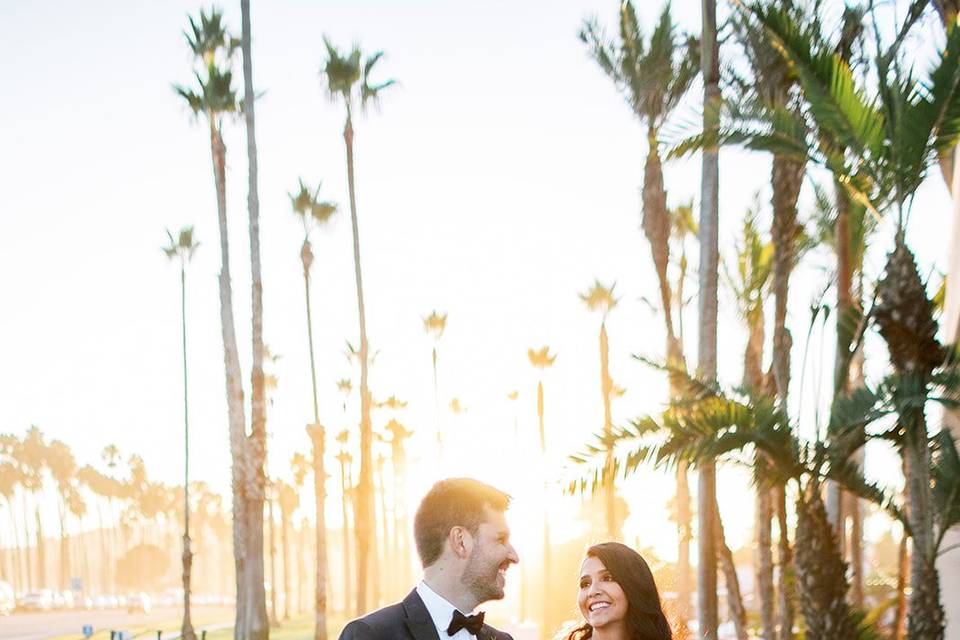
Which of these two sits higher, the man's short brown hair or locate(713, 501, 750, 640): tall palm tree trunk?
the man's short brown hair

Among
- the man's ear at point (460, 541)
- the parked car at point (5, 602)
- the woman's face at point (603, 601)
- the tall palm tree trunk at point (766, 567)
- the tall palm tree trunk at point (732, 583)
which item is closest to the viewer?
the man's ear at point (460, 541)

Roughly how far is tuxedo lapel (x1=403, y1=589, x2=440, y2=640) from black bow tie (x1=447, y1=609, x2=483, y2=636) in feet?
0.22

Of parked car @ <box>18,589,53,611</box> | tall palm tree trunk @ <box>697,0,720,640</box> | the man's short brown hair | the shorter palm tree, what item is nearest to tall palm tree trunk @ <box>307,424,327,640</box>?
tall palm tree trunk @ <box>697,0,720,640</box>

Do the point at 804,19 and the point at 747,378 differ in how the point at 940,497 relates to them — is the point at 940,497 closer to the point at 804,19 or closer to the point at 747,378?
the point at 804,19

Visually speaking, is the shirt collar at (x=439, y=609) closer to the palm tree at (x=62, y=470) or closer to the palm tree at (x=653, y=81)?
the palm tree at (x=653, y=81)

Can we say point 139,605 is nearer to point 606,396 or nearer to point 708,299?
point 606,396

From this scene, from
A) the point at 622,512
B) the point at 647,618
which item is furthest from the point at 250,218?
the point at 622,512

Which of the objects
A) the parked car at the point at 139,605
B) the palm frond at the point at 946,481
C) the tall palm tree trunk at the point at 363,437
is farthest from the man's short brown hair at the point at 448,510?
the parked car at the point at 139,605

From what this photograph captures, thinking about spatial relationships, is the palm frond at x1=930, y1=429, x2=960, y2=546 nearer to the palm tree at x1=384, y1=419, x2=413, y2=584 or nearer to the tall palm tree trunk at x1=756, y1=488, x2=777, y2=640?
the tall palm tree trunk at x1=756, y1=488, x2=777, y2=640

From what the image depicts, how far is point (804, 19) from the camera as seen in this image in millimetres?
13883

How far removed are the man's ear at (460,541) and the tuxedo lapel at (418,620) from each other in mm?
233

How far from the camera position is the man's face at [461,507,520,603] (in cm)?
466

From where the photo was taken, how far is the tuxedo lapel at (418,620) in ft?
14.8

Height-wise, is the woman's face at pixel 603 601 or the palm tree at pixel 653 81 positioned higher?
the palm tree at pixel 653 81
